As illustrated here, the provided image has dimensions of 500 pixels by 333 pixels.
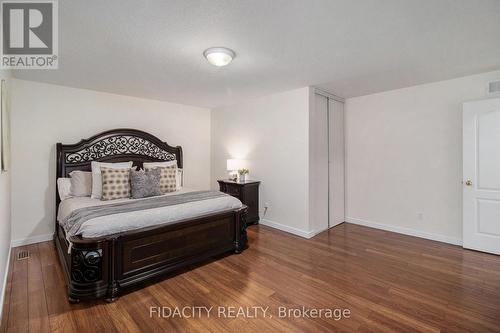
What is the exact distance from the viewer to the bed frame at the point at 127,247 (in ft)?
7.01

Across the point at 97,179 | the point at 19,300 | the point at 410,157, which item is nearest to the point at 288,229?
the point at 410,157

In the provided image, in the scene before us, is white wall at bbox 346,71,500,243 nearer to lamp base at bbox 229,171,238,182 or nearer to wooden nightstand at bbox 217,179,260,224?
wooden nightstand at bbox 217,179,260,224

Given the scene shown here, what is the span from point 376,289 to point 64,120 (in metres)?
4.83

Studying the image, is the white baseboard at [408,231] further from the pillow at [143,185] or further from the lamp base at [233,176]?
the pillow at [143,185]

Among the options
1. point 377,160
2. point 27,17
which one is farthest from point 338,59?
point 27,17

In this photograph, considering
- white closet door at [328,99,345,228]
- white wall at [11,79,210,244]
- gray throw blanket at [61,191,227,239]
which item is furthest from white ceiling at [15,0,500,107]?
gray throw blanket at [61,191,227,239]

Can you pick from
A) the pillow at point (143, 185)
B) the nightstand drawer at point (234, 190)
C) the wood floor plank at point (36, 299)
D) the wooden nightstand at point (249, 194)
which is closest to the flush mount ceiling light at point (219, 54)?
the pillow at point (143, 185)

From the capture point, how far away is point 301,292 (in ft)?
7.55

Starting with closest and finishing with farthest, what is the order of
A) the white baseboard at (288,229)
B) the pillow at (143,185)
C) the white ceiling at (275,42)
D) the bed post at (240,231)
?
the white ceiling at (275,42) < the bed post at (240,231) < the pillow at (143,185) < the white baseboard at (288,229)

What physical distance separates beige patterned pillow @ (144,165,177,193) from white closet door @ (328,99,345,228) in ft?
9.00

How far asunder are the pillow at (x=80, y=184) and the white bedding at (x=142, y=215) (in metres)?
0.18

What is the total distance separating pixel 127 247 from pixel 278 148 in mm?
2772

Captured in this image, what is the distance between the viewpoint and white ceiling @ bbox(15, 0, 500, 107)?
1.80 meters

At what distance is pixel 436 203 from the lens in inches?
144
